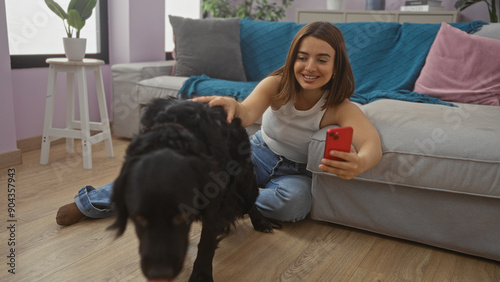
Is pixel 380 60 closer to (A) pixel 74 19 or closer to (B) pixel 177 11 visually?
(A) pixel 74 19

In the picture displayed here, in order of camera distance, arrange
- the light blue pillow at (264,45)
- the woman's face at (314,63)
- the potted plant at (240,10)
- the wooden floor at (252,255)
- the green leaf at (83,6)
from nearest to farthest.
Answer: the wooden floor at (252,255), the woman's face at (314,63), the green leaf at (83,6), the light blue pillow at (264,45), the potted plant at (240,10)

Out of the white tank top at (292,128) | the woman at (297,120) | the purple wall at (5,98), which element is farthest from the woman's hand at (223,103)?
the purple wall at (5,98)

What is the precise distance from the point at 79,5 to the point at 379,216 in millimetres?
1841

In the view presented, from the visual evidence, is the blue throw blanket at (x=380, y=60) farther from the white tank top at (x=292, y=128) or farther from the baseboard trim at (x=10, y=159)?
the baseboard trim at (x=10, y=159)

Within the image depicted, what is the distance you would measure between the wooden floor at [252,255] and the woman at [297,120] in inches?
4.0

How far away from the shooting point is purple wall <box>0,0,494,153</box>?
83.1 inches

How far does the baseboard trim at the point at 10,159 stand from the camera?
2.11 metres

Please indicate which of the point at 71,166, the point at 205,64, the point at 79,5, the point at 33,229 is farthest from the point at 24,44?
the point at 33,229

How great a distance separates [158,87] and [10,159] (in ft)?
3.09

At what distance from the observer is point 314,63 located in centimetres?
136

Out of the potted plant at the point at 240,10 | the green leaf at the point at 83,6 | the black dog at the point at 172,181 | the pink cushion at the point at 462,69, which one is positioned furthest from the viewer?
the potted plant at the point at 240,10

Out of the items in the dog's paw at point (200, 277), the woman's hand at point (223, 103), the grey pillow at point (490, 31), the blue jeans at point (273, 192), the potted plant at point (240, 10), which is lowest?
the dog's paw at point (200, 277)

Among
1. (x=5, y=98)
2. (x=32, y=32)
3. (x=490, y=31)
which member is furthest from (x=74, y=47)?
→ (x=490, y=31)

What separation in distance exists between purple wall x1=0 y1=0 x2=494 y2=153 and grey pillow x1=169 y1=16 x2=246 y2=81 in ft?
1.79
